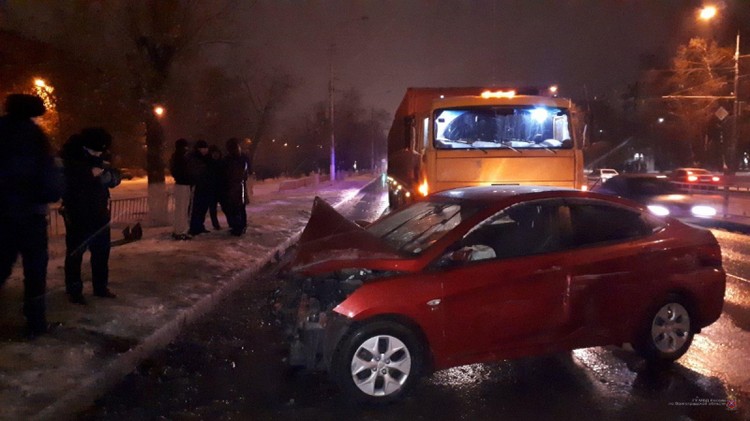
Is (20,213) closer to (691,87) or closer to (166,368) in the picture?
(166,368)

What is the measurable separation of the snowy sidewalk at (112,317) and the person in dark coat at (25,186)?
69 cm

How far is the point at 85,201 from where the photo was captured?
700 cm

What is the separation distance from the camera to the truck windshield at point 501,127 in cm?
1099

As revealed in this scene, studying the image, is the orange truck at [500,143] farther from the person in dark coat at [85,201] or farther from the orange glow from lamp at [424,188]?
the person in dark coat at [85,201]

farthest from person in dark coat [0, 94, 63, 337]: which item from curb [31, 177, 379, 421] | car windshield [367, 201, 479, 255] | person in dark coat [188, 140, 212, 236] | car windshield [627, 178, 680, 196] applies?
car windshield [627, 178, 680, 196]

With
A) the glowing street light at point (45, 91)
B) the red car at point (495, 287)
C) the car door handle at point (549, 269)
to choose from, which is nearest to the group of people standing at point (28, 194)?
the red car at point (495, 287)

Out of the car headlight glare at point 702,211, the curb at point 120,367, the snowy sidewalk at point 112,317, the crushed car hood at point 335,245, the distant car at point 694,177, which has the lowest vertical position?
the curb at point 120,367

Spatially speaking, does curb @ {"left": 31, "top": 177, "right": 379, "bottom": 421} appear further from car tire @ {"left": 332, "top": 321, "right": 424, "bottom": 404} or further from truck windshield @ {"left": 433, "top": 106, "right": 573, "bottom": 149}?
truck windshield @ {"left": 433, "top": 106, "right": 573, "bottom": 149}

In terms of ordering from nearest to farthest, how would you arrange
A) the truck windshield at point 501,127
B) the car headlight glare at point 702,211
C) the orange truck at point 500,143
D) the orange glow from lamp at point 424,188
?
1. the orange truck at point 500,143
2. the truck windshield at point 501,127
3. the orange glow from lamp at point 424,188
4. the car headlight glare at point 702,211

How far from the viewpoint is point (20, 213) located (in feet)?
18.0

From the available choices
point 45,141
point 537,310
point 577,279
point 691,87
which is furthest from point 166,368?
point 691,87

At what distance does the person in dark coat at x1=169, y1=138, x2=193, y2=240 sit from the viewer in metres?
12.1

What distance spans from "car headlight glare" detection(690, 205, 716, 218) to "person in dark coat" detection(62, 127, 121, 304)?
50.7 feet

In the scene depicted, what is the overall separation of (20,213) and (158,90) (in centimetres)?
1064
